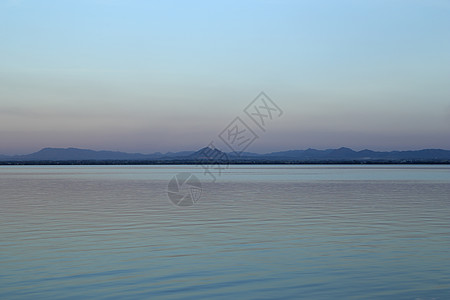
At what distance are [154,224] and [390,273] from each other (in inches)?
368

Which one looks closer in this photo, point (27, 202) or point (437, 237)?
point (437, 237)

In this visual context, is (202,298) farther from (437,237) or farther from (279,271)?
(437,237)

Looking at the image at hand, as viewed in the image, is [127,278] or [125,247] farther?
[125,247]

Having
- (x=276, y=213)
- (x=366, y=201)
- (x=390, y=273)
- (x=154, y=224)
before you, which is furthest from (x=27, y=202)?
(x=390, y=273)

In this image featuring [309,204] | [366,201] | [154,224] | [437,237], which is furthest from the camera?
[366,201]

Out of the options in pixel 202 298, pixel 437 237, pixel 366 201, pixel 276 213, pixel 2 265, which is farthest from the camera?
pixel 366 201

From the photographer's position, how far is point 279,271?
410 inches

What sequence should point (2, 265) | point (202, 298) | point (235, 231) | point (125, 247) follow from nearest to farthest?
point (202, 298) → point (2, 265) → point (125, 247) → point (235, 231)

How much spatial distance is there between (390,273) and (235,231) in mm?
6362

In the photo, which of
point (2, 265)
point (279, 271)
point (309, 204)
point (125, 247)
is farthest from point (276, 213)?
point (2, 265)

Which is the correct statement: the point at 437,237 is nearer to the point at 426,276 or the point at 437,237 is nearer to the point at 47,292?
the point at 426,276

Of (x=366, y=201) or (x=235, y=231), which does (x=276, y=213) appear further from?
(x=366, y=201)

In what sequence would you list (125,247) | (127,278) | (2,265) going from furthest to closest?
(125,247), (2,265), (127,278)

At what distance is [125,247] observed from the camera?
13.3 metres
